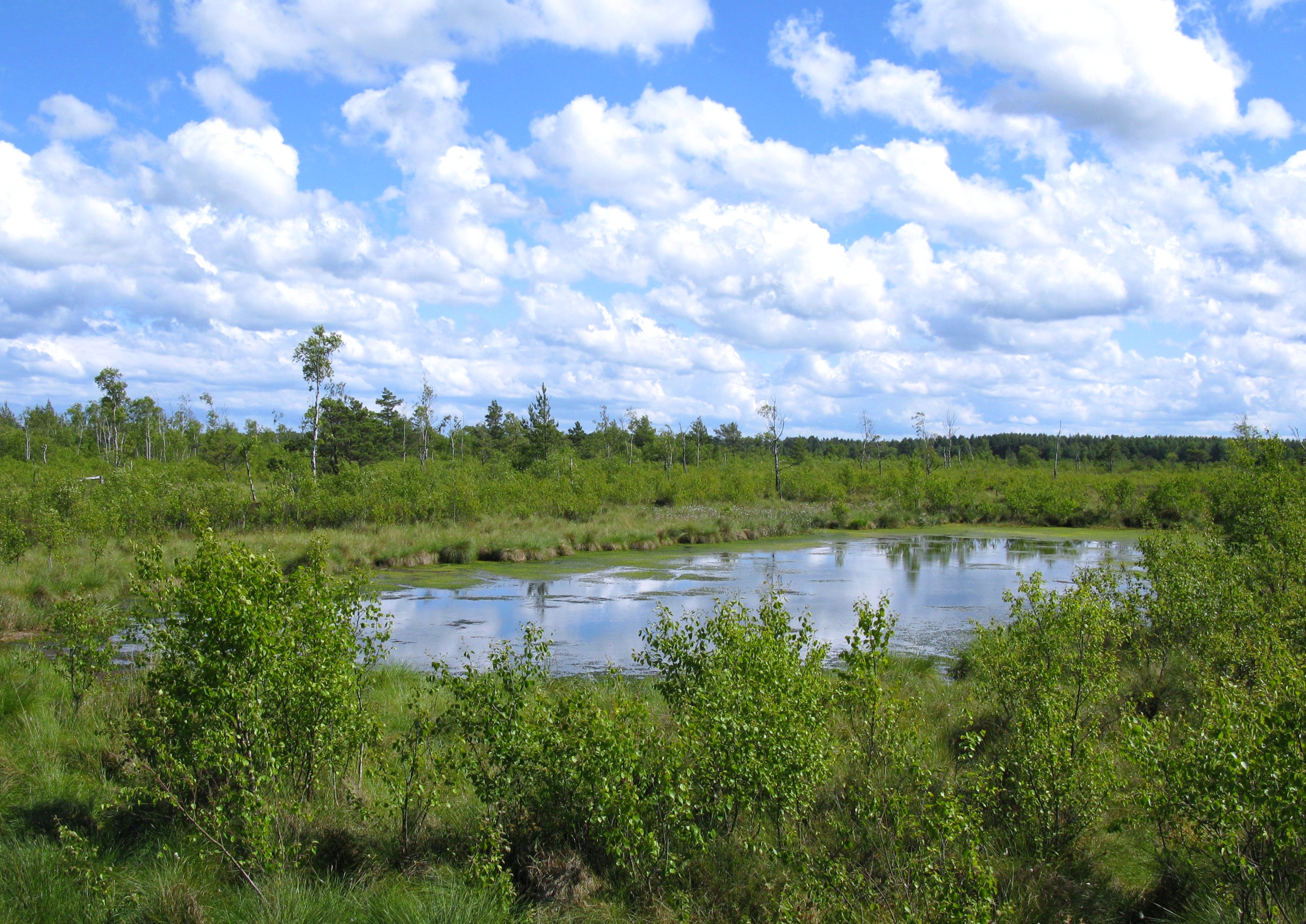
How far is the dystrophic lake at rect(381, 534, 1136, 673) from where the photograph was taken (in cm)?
1636

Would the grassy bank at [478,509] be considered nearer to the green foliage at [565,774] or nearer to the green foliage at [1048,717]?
the green foliage at [565,774]

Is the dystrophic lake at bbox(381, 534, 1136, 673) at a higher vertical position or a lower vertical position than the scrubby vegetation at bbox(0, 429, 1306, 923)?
lower

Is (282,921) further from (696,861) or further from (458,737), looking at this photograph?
(696,861)

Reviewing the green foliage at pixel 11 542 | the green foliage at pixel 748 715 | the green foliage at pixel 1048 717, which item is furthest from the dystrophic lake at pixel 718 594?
the green foliage at pixel 11 542

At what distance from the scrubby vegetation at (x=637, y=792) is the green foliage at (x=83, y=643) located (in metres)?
0.84

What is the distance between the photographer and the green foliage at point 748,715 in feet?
20.2

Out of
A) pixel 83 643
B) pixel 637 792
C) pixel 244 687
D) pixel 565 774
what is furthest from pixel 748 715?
pixel 83 643

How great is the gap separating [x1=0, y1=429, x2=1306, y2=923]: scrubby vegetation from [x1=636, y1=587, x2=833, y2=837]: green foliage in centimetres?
3

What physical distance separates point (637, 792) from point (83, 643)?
7217mm

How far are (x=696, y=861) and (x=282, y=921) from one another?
9.87 ft

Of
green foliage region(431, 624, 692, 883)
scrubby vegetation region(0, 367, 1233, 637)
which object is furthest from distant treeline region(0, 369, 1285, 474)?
green foliage region(431, 624, 692, 883)

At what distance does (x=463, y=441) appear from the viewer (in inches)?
3022

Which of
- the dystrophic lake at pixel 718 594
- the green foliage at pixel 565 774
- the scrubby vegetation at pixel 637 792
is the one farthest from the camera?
the dystrophic lake at pixel 718 594

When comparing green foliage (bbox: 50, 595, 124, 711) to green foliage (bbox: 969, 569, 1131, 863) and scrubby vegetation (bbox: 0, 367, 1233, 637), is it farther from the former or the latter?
green foliage (bbox: 969, 569, 1131, 863)
